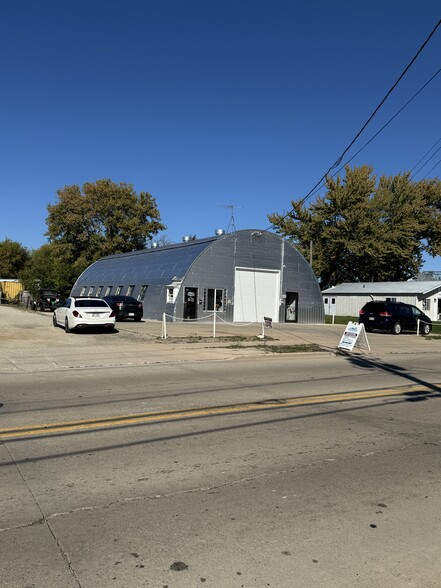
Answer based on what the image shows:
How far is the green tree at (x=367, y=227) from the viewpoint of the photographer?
5578cm

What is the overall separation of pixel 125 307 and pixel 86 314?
8.41 metres

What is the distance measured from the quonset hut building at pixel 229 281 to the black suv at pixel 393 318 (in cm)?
890

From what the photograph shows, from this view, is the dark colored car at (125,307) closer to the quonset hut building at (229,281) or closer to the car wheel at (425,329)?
the quonset hut building at (229,281)

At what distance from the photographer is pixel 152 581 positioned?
3.20m

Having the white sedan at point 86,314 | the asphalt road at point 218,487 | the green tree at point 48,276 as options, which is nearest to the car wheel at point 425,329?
the white sedan at point 86,314

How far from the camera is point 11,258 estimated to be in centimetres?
8575

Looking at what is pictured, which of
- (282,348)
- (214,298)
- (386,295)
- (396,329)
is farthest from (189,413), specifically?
(386,295)

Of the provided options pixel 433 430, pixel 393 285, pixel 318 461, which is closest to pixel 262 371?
pixel 433 430

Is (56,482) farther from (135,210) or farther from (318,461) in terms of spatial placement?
(135,210)

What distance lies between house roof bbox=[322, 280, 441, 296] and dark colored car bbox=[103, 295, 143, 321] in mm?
28275

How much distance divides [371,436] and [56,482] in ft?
12.8

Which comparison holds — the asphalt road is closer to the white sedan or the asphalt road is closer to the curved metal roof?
the white sedan

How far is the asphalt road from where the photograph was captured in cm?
340

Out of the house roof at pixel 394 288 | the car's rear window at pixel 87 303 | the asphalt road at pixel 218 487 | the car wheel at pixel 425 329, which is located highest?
the house roof at pixel 394 288
